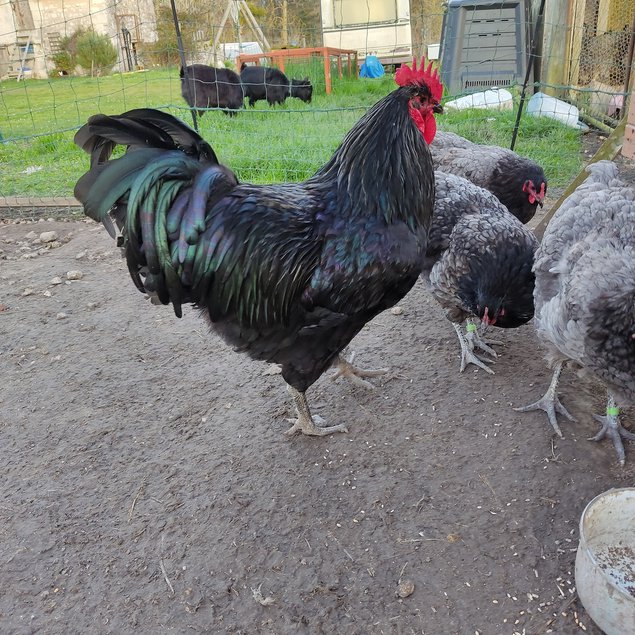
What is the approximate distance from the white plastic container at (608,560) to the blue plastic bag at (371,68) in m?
16.1

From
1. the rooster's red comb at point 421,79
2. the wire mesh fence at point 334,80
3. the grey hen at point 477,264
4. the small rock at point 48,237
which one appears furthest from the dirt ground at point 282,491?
the wire mesh fence at point 334,80

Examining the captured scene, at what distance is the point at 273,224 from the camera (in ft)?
8.14

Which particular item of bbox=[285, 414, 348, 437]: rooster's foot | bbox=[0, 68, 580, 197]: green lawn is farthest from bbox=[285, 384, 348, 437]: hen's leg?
bbox=[0, 68, 580, 197]: green lawn

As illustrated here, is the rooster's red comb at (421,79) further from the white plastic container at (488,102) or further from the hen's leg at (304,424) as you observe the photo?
the white plastic container at (488,102)

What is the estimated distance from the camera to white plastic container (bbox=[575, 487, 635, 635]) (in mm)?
1778

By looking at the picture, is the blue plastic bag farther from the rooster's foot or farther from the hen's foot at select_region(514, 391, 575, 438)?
the rooster's foot

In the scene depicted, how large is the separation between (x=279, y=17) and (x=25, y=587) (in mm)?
22412

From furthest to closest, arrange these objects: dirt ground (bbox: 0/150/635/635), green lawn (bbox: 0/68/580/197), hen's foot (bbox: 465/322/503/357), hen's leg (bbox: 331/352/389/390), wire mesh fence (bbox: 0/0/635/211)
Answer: wire mesh fence (bbox: 0/0/635/211) < green lawn (bbox: 0/68/580/197) < hen's foot (bbox: 465/322/503/357) < hen's leg (bbox: 331/352/389/390) < dirt ground (bbox: 0/150/635/635)

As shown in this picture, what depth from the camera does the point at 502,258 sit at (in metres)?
3.13

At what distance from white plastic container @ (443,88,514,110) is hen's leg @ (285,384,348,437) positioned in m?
7.43

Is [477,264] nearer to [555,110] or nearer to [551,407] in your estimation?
[551,407]

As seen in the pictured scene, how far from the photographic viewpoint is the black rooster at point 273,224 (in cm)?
235

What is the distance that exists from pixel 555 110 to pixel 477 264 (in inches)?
250

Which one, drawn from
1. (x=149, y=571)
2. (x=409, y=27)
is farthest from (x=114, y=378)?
(x=409, y=27)
